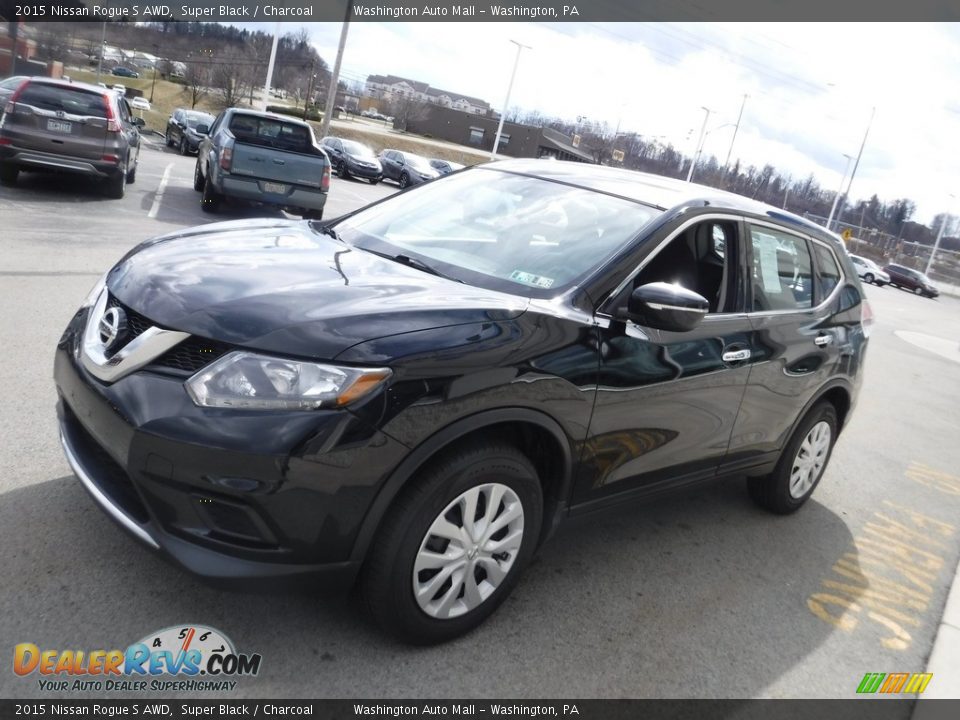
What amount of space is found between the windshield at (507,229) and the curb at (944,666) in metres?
2.36

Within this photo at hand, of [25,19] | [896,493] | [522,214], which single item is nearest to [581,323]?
[522,214]

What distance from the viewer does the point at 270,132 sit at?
13.6 metres

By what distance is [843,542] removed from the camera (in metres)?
4.94

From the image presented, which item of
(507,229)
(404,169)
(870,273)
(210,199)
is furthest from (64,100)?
(870,273)

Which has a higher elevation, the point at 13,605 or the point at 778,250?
the point at 778,250

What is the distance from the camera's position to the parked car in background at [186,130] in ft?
84.9

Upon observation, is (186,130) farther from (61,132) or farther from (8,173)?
(61,132)

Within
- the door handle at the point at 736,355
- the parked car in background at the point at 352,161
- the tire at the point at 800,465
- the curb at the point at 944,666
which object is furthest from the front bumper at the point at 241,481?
the parked car in background at the point at 352,161

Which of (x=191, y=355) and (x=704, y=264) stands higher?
(x=704, y=264)

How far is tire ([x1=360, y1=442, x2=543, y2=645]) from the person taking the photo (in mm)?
2627

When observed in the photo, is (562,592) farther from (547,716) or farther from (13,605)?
(13,605)

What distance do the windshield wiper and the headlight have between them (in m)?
0.90

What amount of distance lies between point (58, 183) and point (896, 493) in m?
12.9

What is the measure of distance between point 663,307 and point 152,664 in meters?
2.22
